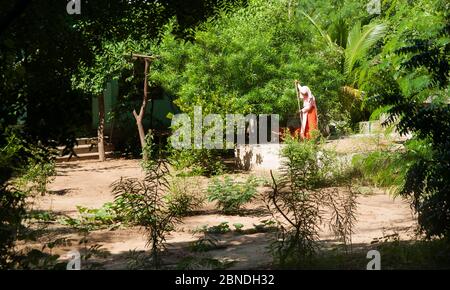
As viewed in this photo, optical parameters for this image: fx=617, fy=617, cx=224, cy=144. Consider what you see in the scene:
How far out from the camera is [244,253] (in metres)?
6.91

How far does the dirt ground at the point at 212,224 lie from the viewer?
6.94 m

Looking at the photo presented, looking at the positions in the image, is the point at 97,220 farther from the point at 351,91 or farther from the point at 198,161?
the point at 351,91

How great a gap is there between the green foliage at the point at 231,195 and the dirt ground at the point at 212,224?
0.60 feet

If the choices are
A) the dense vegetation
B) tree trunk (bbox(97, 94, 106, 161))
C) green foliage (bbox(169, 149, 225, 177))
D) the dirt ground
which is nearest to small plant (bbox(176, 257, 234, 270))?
the dirt ground

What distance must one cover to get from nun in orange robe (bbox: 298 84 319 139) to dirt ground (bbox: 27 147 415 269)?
388 cm

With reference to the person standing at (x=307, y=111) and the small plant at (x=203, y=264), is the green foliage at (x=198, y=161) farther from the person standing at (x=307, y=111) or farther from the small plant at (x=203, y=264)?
the small plant at (x=203, y=264)

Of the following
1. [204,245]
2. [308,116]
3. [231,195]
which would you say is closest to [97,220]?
[231,195]

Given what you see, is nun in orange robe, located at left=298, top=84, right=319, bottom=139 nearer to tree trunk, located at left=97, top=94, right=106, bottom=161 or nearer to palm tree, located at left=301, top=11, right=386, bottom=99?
palm tree, located at left=301, top=11, right=386, bottom=99

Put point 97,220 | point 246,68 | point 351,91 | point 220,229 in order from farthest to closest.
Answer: point 351,91, point 246,68, point 97,220, point 220,229

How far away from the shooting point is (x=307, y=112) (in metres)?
14.7

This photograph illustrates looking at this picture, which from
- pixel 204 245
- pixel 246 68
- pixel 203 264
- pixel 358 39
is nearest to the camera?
pixel 203 264

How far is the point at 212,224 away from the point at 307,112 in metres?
6.37

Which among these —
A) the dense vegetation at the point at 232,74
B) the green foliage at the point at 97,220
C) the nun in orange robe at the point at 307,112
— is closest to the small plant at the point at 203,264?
the dense vegetation at the point at 232,74
